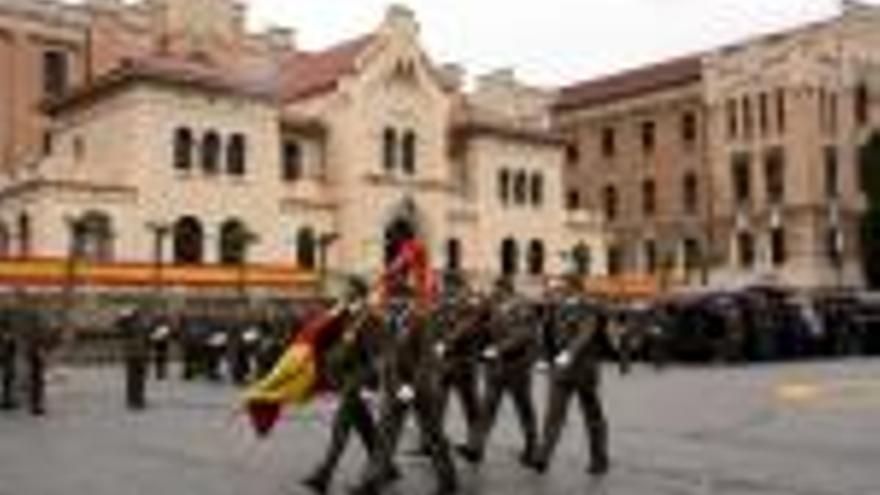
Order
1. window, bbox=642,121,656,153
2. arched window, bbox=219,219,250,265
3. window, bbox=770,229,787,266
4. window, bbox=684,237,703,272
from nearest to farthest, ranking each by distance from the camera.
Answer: arched window, bbox=219,219,250,265, window, bbox=770,229,787,266, window, bbox=684,237,703,272, window, bbox=642,121,656,153

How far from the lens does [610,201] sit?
290 ft

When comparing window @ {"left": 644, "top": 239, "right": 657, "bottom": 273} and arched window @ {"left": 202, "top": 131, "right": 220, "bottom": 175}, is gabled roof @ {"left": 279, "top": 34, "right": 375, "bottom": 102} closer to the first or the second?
arched window @ {"left": 202, "top": 131, "right": 220, "bottom": 175}

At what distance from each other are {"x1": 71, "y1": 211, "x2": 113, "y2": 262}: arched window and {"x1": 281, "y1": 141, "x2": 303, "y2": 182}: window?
378 inches

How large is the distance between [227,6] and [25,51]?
1043 cm

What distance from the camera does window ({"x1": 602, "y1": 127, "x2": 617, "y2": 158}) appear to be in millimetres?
87875

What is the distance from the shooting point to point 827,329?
150ft

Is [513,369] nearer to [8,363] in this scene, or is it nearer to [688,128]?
[8,363]

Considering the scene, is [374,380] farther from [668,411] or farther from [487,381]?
[668,411]

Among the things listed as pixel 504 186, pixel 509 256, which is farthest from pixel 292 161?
pixel 509 256

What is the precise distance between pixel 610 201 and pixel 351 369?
75.0m

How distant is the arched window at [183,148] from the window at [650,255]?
3317cm

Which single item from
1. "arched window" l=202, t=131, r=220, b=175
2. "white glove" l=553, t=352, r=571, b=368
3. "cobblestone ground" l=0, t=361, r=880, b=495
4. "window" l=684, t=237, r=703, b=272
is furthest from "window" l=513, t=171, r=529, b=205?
"white glove" l=553, t=352, r=571, b=368

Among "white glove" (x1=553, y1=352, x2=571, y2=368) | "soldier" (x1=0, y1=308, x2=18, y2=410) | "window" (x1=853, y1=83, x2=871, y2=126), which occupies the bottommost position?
"soldier" (x1=0, y1=308, x2=18, y2=410)

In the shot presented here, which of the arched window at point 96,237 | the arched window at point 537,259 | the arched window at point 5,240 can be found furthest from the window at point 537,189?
the arched window at point 5,240
